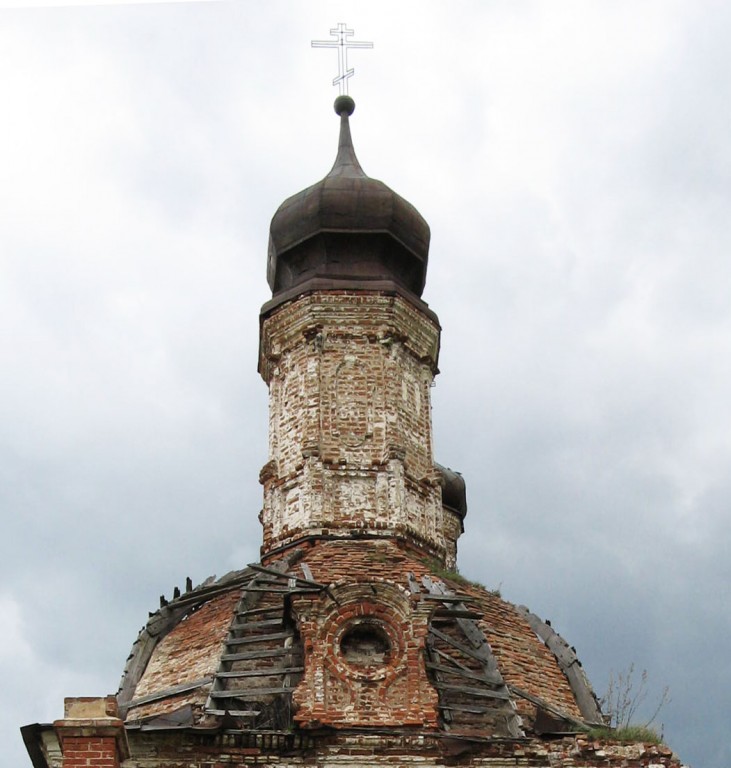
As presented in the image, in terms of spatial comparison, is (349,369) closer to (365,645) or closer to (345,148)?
(345,148)

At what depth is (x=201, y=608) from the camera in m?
21.0

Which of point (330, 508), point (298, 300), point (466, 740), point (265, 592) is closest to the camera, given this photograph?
point (466, 740)

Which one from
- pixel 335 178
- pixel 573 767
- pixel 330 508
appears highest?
pixel 335 178

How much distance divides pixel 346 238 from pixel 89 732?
10.2 meters

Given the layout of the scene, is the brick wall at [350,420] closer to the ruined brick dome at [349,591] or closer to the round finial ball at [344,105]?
the ruined brick dome at [349,591]

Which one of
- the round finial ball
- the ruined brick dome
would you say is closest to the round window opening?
the ruined brick dome

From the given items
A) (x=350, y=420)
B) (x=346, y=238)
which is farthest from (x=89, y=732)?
(x=346, y=238)

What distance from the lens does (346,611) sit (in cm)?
1820

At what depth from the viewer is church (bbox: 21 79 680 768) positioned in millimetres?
17344

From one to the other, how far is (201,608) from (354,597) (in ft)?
11.3

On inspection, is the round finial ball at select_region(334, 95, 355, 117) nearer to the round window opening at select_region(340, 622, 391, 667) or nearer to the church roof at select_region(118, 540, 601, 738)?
the church roof at select_region(118, 540, 601, 738)

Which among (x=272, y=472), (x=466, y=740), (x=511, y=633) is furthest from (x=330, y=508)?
(x=466, y=740)

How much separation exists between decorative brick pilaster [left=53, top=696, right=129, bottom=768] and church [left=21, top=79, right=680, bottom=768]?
0.06 ft

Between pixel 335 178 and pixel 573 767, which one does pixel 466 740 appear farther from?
Answer: pixel 335 178
